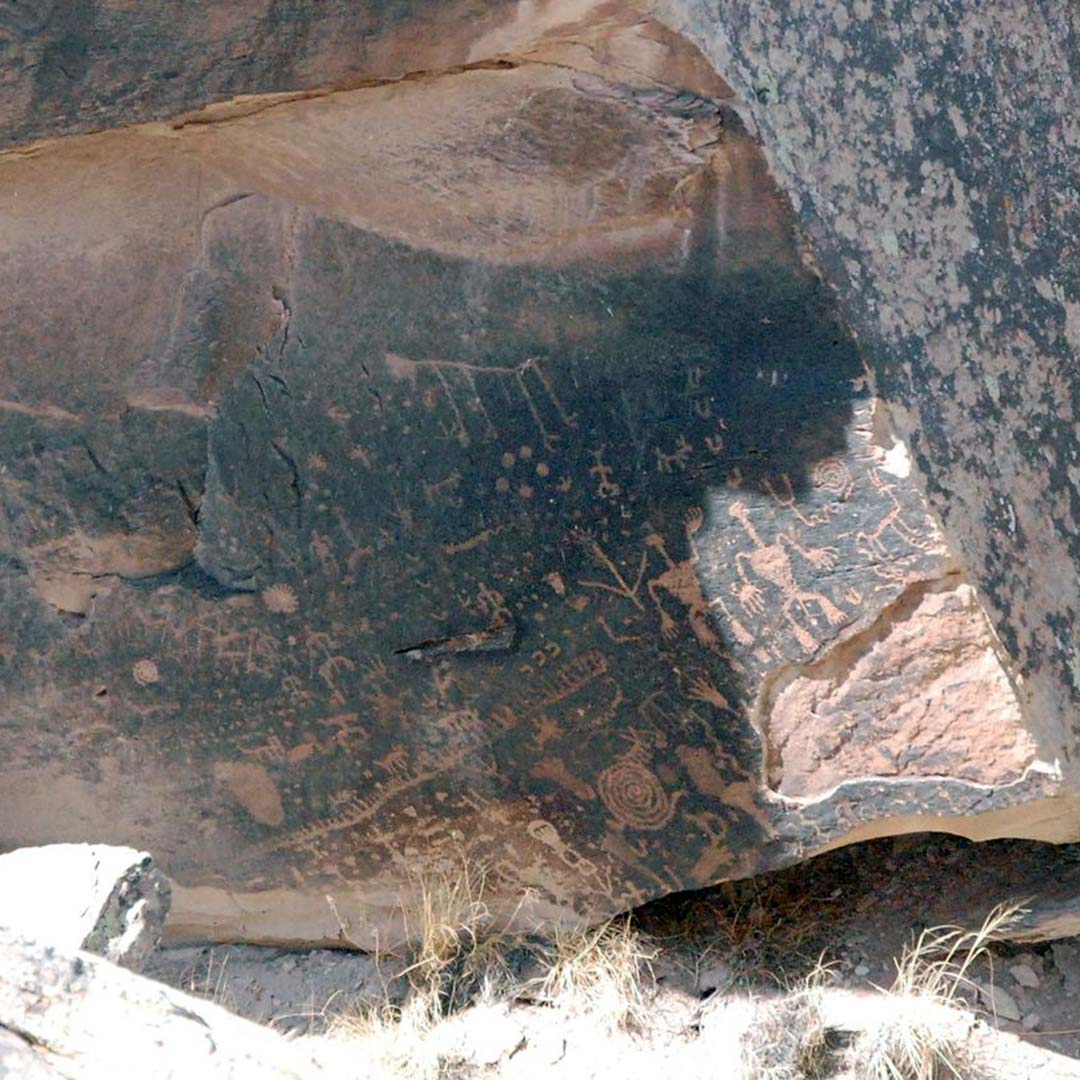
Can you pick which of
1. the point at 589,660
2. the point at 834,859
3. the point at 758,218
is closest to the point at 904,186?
the point at 758,218

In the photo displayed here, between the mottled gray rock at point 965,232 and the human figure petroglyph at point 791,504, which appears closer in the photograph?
the mottled gray rock at point 965,232

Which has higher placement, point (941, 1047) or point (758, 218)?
point (758, 218)

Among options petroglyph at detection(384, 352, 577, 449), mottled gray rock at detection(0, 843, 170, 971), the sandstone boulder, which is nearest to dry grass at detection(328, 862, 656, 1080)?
mottled gray rock at detection(0, 843, 170, 971)

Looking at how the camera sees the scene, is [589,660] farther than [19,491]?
No

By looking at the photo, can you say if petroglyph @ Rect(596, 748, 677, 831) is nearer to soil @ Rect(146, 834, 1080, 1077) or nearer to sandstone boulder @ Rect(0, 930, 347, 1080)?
soil @ Rect(146, 834, 1080, 1077)

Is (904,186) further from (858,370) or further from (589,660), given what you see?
(589,660)

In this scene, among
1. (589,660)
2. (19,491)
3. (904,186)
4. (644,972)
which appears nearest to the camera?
(904,186)

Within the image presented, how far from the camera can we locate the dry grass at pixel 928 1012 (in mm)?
2320

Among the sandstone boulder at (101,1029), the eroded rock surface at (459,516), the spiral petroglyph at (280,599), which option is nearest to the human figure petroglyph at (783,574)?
the eroded rock surface at (459,516)

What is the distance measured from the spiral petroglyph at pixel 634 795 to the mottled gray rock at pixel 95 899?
786mm

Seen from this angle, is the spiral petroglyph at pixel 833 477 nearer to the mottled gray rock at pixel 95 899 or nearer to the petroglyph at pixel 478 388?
the petroglyph at pixel 478 388

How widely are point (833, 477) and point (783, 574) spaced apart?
0.17 meters

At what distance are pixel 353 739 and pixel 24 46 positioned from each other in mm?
1325

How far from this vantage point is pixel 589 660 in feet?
8.07
